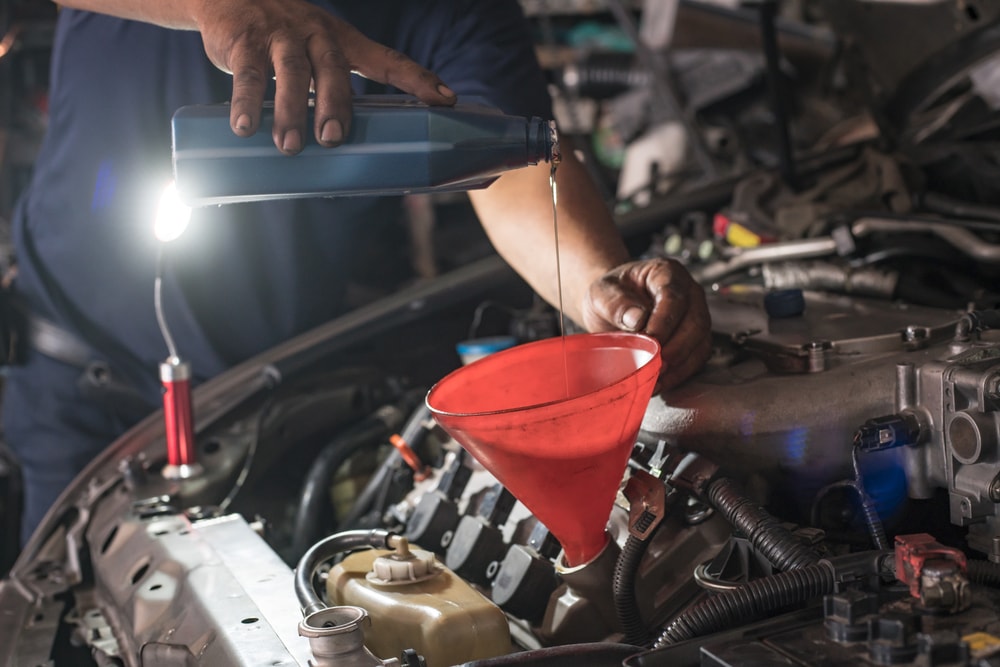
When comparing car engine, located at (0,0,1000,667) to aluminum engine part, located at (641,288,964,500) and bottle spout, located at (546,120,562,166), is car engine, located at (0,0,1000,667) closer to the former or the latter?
aluminum engine part, located at (641,288,964,500)

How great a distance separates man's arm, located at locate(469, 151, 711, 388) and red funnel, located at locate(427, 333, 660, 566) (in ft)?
0.34

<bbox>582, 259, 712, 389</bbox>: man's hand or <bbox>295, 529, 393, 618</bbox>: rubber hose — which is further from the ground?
<bbox>582, 259, 712, 389</bbox>: man's hand

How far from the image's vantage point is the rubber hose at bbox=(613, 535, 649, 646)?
1.07m

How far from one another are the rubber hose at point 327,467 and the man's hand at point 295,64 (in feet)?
2.62

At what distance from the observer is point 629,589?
1.07 meters

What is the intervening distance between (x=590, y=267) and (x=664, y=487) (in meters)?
0.46

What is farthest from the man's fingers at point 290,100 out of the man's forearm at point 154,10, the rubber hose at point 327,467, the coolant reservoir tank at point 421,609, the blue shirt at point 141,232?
the blue shirt at point 141,232

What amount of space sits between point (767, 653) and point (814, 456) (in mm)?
364

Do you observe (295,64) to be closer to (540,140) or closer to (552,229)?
(540,140)

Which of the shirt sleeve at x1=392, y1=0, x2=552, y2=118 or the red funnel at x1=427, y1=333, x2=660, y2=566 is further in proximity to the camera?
the shirt sleeve at x1=392, y1=0, x2=552, y2=118

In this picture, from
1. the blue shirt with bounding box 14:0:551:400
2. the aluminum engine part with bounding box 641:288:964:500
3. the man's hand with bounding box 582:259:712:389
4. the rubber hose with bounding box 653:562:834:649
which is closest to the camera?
the rubber hose with bounding box 653:562:834:649

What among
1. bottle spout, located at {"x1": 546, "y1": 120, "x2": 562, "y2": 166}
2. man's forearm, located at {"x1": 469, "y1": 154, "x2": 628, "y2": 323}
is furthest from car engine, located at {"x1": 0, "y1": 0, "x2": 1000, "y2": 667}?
bottle spout, located at {"x1": 546, "y1": 120, "x2": 562, "y2": 166}

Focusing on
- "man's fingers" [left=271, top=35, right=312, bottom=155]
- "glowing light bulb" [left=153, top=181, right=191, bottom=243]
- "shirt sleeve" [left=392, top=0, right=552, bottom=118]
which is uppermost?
"shirt sleeve" [left=392, top=0, right=552, bottom=118]

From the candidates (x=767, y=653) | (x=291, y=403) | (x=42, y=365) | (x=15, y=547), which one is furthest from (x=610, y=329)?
(x=15, y=547)
